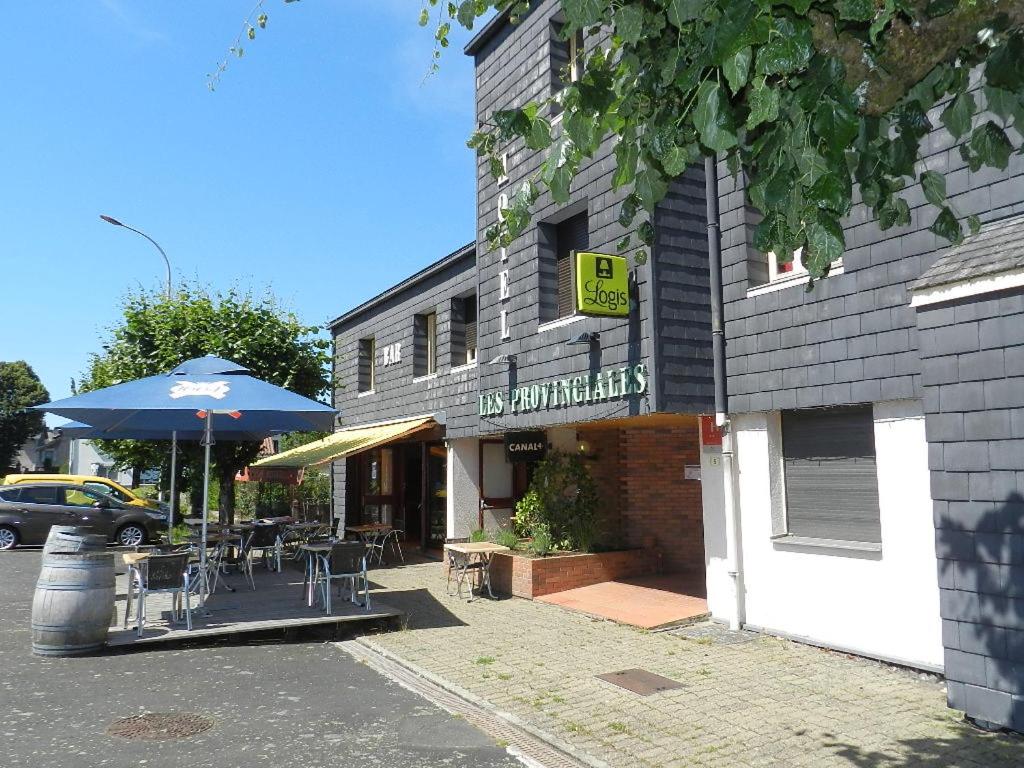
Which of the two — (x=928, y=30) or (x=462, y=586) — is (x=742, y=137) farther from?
A: (x=462, y=586)

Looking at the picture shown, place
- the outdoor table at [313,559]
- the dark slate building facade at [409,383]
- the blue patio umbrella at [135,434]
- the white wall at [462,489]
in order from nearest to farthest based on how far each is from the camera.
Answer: the outdoor table at [313,559] < the blue patio umbrella at [135,434] < the white wall at [462,489] < the dark slate building facade at [409,383]

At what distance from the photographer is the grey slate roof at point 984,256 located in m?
5.78

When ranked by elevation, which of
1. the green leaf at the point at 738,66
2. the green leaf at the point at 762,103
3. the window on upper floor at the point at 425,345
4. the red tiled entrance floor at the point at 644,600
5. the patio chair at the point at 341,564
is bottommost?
the red tiled entrance floor at the point at 644,600

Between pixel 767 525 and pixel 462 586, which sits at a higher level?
pixel 767 525

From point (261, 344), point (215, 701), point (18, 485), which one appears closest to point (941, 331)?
point (215, 701)

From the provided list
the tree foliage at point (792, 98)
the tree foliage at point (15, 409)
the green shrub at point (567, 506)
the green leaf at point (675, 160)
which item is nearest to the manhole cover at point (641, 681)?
the tree foliage at point (792, 98)

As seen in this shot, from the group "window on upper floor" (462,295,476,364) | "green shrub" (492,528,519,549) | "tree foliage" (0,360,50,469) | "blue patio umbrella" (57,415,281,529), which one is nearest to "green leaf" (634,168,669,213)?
"green shrub" (492,528,519,549)

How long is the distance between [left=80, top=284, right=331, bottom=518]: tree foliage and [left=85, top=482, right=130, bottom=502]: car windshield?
5900 mm

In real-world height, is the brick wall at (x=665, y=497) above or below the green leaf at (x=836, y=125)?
below

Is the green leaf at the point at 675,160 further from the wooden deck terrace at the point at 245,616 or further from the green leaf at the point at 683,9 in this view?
the wooden deck terrace at the point at 245,616

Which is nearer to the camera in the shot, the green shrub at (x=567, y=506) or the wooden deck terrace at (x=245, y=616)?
the wooden deck terrace at (x=245, y=616)

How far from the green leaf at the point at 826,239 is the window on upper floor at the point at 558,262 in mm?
8827

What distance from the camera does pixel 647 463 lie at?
41.9 ft

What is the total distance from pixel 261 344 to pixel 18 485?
9411 millimetres
